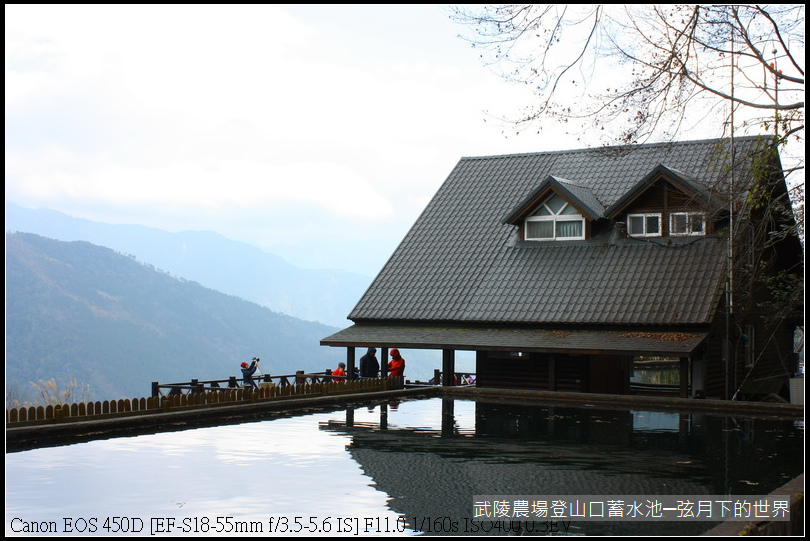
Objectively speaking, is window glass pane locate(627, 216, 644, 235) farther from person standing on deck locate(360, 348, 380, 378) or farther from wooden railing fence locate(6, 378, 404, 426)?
wooden railing fence locate(6, 378, 404, 426)

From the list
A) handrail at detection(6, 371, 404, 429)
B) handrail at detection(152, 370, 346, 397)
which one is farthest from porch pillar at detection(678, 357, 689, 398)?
handrail at detection(152, 370, 346, 397)

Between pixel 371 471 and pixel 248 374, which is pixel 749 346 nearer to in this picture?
pixel 248 374

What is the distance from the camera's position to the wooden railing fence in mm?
17125

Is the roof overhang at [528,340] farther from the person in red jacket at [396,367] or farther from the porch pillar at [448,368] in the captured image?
the porch pillar at [448,368]

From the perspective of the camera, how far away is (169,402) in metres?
20.0

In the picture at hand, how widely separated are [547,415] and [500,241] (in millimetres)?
11661

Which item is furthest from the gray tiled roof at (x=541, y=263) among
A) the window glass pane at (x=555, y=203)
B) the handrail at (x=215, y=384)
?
the handrail at (x=215, y=384)

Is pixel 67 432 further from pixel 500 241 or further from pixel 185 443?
pixel 500 241

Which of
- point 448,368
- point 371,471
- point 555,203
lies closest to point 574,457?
point 371,471

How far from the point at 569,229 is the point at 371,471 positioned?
19.7 m

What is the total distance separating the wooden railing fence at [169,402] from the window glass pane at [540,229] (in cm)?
843

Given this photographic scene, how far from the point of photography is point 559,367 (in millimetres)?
30141

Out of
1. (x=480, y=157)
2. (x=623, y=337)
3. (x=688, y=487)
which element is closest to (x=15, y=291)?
(x=480, y=157)

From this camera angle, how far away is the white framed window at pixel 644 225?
3039 centimetres
